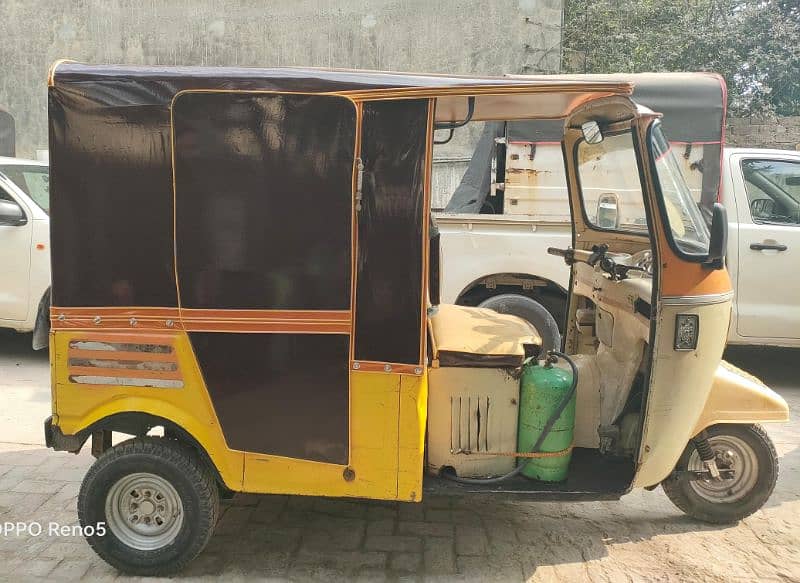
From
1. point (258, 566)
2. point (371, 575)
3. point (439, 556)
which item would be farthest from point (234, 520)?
point (439, 556)

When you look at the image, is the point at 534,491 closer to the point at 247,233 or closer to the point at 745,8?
the point at 247,233

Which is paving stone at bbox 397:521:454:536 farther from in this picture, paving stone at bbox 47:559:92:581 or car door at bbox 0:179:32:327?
car door at bbox 0:179:32:327

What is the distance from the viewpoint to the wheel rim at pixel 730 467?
3.50 m

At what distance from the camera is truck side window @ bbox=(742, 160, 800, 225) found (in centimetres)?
586

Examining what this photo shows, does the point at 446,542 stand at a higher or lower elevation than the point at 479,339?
lower

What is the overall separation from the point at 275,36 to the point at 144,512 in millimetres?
10999

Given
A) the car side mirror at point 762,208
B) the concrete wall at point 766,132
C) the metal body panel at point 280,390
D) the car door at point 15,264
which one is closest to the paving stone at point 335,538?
the metal body panel at point 280,390

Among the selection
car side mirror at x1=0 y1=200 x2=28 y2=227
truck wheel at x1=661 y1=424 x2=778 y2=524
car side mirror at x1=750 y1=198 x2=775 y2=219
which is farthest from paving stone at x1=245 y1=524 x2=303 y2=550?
car side mirror at x1=750 y1=198 x2=775 y2=219

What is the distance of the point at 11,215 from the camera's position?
20.0 ft

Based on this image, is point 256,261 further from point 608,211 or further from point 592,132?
point 608,211

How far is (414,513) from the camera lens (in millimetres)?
3666

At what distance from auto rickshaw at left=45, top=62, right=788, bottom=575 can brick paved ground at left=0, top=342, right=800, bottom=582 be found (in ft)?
1.17

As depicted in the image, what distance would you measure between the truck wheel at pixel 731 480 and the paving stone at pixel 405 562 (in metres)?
1.38

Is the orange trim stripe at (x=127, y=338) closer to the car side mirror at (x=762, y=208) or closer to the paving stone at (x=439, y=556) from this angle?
the paving stone at (x=439, y=556)
